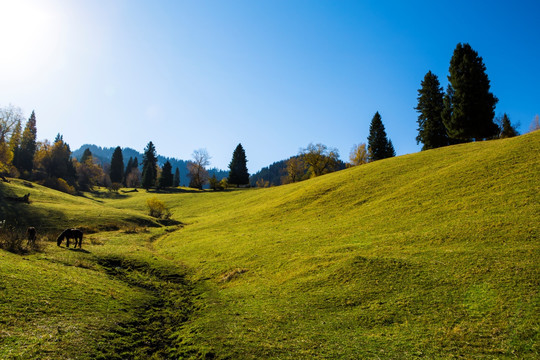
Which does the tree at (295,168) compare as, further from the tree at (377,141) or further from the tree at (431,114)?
the tree at (431,114)

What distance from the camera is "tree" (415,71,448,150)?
72188 mm

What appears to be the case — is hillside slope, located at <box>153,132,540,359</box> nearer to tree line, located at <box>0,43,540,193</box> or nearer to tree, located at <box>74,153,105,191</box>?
tree line, located at <box>0,43,540,193</box>

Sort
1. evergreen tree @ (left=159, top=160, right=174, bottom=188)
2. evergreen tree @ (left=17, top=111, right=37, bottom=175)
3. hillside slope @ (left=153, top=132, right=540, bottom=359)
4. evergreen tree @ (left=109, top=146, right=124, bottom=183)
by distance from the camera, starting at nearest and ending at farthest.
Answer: hillside slope @ (left=153, top=132, right=540, bottom=359), evergreen tree @ (left=17, top=111, right=37, bottom=175), evergreen tree @ (left=159, top=160, right=174, bottom=188), evergreen tree @ (left=109, top=146, right=124, bottom=183)

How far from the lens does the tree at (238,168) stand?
400ft

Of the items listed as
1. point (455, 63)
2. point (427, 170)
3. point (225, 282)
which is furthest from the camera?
point (455, 63)

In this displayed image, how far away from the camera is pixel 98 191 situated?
356 feet

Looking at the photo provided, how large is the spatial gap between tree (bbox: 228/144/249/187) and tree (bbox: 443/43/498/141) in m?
81.0

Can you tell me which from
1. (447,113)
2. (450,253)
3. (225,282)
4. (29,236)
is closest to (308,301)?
(225,282)

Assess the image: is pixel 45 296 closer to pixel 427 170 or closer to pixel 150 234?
pixel 150 234

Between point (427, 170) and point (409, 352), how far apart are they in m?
38.5

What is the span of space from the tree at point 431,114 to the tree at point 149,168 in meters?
114

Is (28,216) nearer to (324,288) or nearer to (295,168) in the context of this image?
(324,288)

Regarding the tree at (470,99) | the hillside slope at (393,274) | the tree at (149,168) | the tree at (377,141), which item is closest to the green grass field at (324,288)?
the hillside slope at (393,274)

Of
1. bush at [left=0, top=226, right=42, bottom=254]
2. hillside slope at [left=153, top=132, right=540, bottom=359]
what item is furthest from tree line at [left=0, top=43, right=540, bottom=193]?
bush at [left=0, top=226, right=42, bottom=254]
